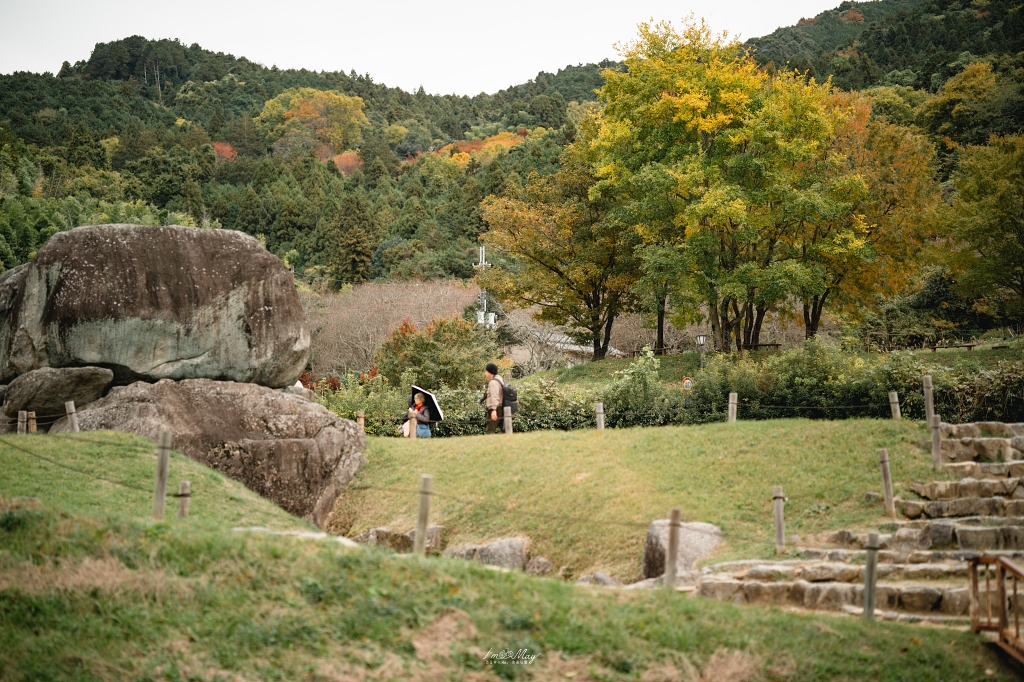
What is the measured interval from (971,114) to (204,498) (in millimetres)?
49808

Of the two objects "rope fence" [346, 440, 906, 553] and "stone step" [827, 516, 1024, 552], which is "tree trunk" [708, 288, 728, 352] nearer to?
"rope fence" [346, 440, 906, 553]

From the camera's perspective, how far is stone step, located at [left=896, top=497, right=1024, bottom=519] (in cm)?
1312

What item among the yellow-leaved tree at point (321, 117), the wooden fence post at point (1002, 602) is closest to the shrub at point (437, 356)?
the wooden fence post at point (1002, 602)

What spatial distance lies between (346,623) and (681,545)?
680 cm

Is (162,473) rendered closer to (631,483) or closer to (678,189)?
(631,483)

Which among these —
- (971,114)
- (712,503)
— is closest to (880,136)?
(971,114)

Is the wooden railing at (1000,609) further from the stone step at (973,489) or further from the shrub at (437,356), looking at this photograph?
the shrub at (437,356)

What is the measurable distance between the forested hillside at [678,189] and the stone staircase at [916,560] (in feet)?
46.6

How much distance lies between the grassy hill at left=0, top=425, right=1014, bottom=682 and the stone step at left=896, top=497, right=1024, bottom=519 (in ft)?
16.1

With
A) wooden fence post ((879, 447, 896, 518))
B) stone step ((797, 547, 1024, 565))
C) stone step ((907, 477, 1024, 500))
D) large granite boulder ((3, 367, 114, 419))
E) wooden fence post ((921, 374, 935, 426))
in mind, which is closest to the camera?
stone step ((797, 547, 1024, 565))

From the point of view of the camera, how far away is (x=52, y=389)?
687 inches

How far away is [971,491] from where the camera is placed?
45.4 ft

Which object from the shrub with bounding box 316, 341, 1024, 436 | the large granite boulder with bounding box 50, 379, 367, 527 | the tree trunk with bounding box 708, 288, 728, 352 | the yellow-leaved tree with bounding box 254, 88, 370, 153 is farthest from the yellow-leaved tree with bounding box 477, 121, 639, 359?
the yellow-leaved tree with bounding box 254, 88, 370, 153

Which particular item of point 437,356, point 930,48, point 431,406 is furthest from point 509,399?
point 930,48
